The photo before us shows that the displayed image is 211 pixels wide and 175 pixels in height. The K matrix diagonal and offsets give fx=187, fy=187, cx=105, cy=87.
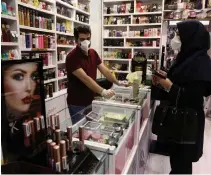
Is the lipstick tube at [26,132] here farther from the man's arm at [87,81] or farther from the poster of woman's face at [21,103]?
the man's arm at [87,81]

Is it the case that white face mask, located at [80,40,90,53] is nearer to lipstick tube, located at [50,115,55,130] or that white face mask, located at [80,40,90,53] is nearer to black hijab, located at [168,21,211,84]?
black hijab, located at [168,21,211,84]

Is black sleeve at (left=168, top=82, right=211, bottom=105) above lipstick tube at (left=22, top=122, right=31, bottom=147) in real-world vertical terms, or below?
above

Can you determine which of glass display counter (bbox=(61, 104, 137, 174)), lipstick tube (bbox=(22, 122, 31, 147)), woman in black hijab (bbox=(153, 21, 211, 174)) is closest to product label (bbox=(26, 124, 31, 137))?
lipstick tube (bbox=(22, 122, 31, 147))

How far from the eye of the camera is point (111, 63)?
227 inches

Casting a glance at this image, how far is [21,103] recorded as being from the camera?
0.85 m

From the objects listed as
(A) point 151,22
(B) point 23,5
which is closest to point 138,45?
(A) point 151,22

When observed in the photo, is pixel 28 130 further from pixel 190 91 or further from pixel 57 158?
pixel 190 91

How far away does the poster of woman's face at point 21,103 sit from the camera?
2.57ft

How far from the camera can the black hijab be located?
1.46 metres

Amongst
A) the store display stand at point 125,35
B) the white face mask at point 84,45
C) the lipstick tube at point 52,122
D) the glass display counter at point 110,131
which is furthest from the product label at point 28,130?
the store display stand at point 125,35

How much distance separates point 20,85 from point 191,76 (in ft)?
4.09

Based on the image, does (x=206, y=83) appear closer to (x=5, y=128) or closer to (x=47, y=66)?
(x=5, y=128)

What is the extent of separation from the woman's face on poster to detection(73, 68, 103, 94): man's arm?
42.4 inches

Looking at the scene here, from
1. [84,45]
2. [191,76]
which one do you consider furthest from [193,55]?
[84,45]
